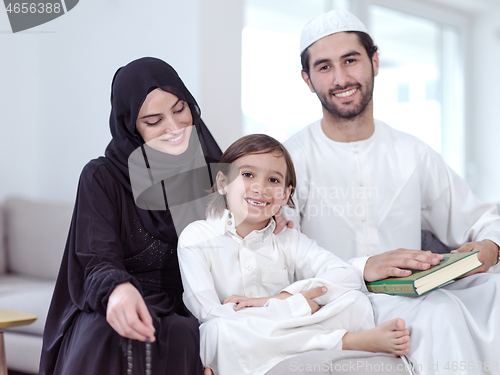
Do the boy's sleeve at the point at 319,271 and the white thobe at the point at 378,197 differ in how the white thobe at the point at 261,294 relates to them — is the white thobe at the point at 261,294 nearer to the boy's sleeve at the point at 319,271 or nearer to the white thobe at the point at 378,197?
the boy's sleeve at the point at 319,271

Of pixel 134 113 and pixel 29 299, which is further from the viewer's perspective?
pixel 29 299

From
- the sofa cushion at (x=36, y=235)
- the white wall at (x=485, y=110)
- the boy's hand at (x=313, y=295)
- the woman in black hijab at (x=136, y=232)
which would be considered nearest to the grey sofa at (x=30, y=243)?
the sofa cushion at (x=36, y=235)

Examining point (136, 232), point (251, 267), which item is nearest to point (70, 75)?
point (136, 232)

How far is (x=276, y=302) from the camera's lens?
3.61 feet

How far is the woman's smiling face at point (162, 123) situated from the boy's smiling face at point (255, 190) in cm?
18

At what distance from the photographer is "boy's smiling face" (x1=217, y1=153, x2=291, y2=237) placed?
1250 mm

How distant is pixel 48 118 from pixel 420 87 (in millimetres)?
2766

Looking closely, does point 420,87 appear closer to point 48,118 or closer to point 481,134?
point 481,134

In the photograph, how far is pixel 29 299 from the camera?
1771 mm

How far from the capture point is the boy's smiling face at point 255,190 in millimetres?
1250

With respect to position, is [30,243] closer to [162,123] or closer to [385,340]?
[162,123]

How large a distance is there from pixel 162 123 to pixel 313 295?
23.7 inches

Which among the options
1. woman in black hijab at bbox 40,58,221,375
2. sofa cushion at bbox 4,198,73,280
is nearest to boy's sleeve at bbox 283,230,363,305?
woman in black hijab at bbox 40,58,221,375

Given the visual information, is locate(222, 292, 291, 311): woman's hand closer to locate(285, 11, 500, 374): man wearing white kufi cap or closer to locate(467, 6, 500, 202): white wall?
locate(285, 11, 500, 374): man wearing white kufi cap
